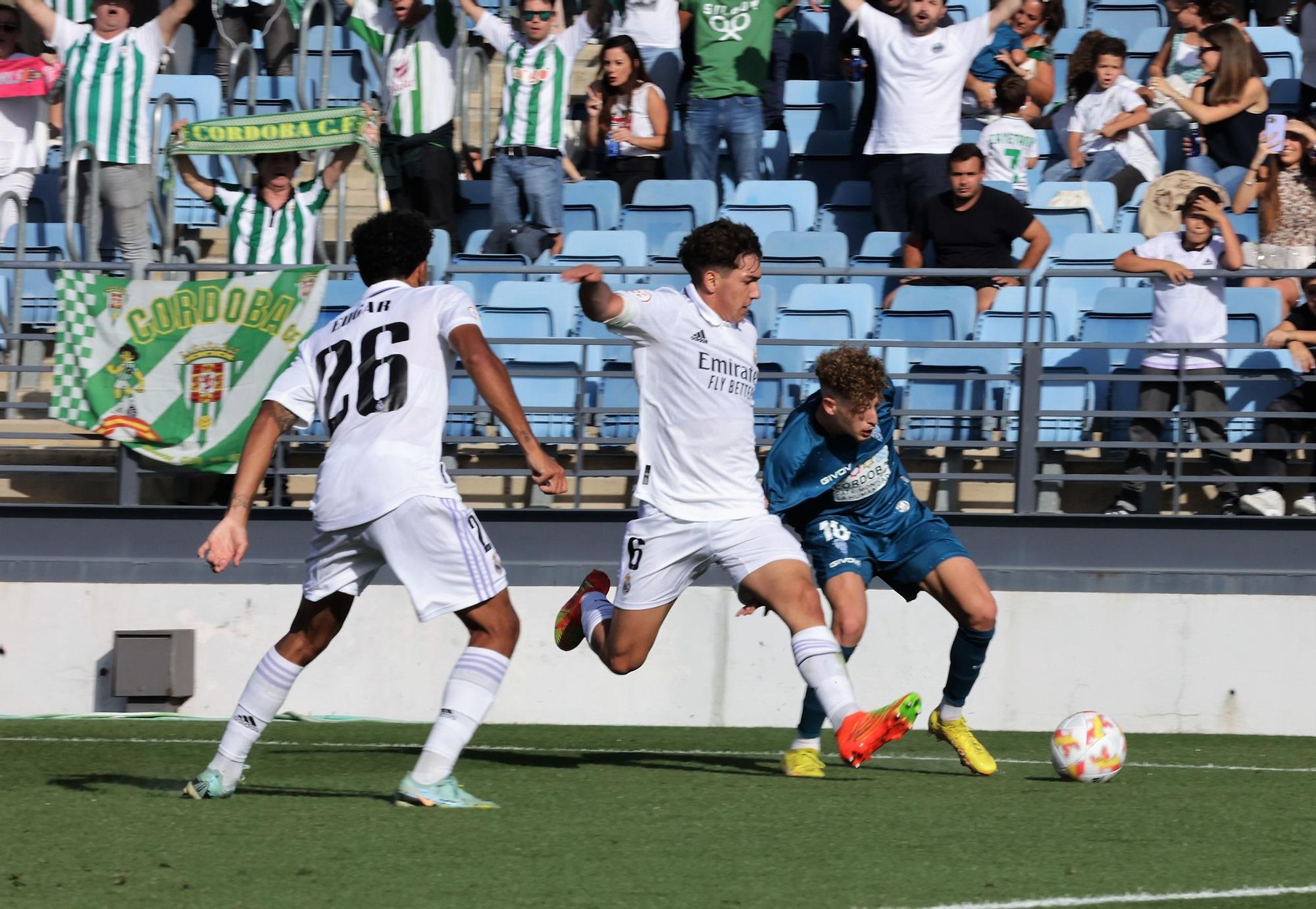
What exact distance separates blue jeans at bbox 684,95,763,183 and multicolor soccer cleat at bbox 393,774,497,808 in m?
7.39

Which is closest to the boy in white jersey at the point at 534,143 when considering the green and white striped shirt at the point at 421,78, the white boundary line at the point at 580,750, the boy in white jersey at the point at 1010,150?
the green and white striped shirt at the point at 421,78

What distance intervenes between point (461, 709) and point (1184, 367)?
5.77m

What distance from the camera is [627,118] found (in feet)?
42.7

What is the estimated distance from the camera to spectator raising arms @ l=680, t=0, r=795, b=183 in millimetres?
12680

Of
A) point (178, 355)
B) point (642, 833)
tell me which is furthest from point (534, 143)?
point (642, 833)

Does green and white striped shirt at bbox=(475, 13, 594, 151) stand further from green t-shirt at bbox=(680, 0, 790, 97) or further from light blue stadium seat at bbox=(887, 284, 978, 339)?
light blue stadium seat at bbox=(887, 284, 978, 339)

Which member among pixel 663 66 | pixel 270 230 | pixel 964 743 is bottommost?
pixel 964 743

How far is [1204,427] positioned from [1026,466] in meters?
1.02

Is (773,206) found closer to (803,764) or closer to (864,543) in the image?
(864,543)

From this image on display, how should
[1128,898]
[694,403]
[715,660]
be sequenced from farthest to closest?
[715,660]
[694,403]
[1128,898]

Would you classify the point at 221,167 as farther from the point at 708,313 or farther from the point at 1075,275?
the point at 708,313

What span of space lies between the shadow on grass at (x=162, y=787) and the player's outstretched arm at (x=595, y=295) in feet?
6.23

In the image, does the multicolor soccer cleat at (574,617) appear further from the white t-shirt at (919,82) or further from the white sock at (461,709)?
the white t-shirt at (919,82)

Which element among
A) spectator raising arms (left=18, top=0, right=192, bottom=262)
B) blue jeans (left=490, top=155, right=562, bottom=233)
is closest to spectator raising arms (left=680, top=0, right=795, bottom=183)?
blue jeans (left=490, top=155, right=562, bottom=233)
